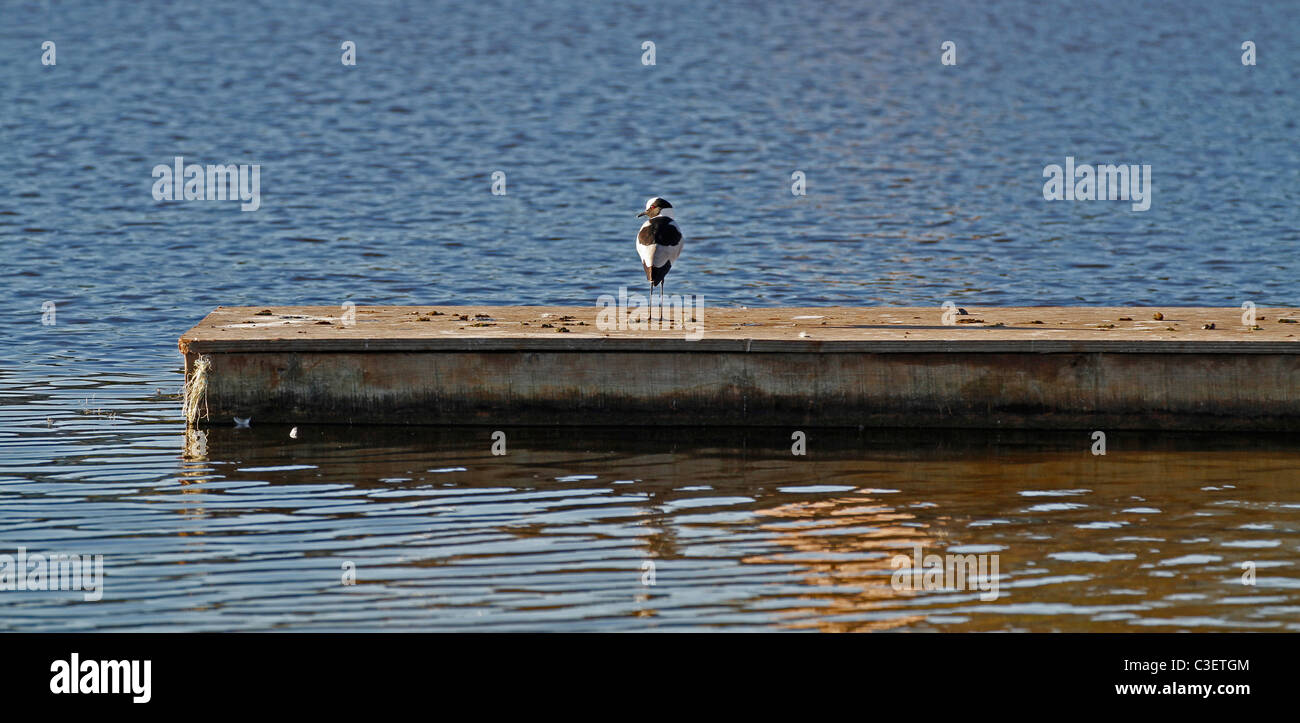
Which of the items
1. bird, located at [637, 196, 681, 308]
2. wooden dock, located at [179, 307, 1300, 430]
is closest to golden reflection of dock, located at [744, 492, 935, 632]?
wooden dock, located at [179, 307, 1300, 430]

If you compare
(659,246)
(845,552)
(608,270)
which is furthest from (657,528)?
(608,270)

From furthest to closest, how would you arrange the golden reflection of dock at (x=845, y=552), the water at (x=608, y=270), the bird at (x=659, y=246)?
1. the bird at (x=659, y=246)
2. the water at (x=608, y=270)
3. the golden reflection of dock at (x=845, y=552)

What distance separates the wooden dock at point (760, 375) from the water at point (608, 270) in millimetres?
267

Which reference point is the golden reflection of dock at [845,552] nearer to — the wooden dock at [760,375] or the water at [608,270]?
the water at [608,270]

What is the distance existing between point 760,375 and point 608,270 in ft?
28.7

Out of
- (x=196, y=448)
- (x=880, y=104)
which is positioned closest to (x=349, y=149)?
(x=880, y=104)

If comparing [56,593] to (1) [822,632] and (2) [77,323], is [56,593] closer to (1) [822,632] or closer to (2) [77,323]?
(1) [822,632]

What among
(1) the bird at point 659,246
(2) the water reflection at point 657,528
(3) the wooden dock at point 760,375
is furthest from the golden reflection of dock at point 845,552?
(1) the bird at point 659,246

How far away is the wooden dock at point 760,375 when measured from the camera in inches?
535

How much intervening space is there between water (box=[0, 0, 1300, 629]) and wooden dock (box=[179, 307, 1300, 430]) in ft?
0.88

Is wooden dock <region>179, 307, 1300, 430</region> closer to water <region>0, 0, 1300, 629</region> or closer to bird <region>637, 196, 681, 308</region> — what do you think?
water <region>0, 0, 1300, 629</region>

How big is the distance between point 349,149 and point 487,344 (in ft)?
66.0

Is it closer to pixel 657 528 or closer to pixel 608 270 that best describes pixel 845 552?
Result: pixel 657 528

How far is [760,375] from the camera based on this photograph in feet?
45.5
